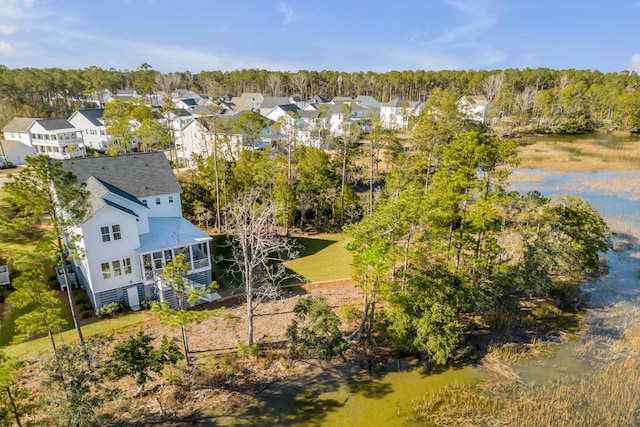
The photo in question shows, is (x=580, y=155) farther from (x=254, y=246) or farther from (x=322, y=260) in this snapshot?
(x=254, y=246)

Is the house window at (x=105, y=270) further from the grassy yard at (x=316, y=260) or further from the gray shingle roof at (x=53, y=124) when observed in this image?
the gray shingle roof at (x=53, y=124)

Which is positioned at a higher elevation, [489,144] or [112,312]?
[489,144]

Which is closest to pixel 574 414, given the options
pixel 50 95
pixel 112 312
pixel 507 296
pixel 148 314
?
pixel 507 296

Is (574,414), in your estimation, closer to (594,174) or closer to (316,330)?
(316,330)

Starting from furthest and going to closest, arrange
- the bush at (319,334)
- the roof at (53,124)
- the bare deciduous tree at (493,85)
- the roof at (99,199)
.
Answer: the bare deciduous tree at (493,85) < the roof at (53,124) < the roof at (99,199) < the bush at (319,334)

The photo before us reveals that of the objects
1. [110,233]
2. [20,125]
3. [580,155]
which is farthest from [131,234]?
[580,155]

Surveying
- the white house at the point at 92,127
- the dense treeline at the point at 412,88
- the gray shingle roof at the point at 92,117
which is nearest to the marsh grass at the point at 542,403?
the white house at the point at 92,127

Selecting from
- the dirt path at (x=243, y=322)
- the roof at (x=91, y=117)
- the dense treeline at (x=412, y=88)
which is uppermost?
the dense treeline at (x=412, y=88)
